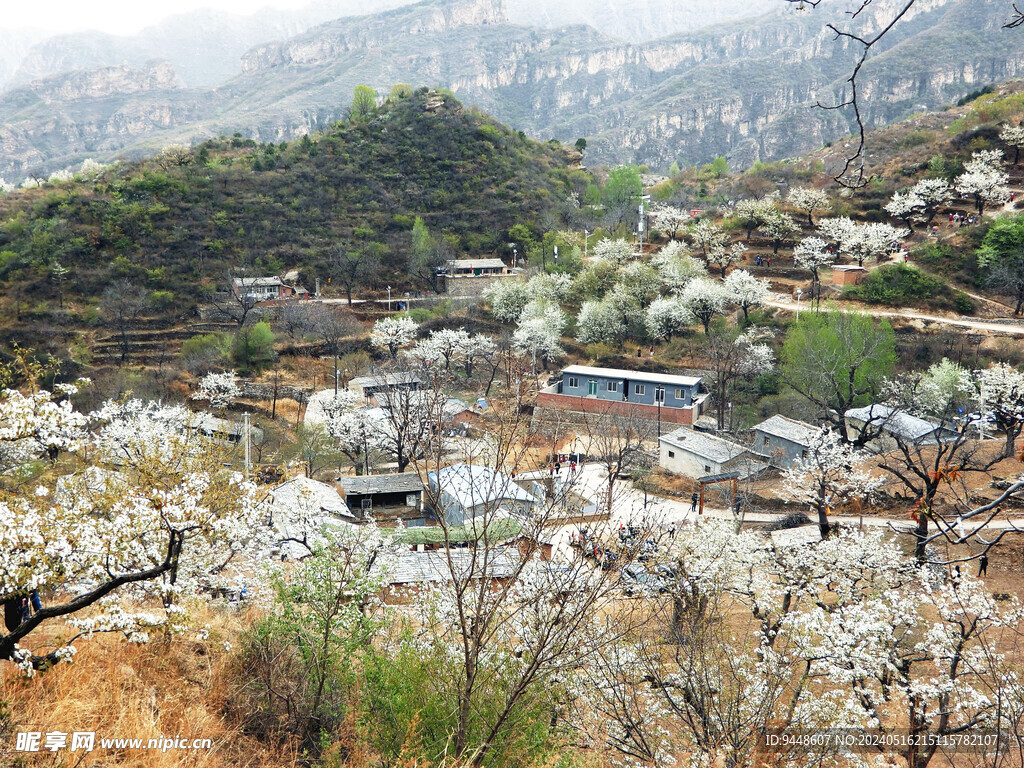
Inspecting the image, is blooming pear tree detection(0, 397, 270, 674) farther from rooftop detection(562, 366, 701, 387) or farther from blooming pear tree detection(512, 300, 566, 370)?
blooming pear tree detection(512, 300, 566, 370)

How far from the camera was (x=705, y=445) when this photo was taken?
28.4 meters

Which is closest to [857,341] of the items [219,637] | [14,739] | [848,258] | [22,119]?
[848,258]

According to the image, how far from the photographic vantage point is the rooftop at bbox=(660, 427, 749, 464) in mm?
27453

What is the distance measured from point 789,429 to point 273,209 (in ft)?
153

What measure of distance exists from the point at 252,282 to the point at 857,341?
133 ft

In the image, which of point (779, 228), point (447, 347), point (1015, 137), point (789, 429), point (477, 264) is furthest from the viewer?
point (477, 264)

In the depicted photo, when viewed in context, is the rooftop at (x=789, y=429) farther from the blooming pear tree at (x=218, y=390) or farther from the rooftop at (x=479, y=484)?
the blooming pear tree at (x=218, y=390)

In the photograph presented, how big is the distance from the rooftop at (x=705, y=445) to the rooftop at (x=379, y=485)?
36.9 feet

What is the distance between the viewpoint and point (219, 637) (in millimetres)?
8398

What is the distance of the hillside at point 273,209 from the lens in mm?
→ 49562

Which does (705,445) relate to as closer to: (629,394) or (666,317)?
(629,394)

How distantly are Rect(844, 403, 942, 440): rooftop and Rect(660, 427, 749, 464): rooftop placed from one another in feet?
16.6

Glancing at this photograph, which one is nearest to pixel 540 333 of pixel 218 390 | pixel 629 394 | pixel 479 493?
pixel 629 394

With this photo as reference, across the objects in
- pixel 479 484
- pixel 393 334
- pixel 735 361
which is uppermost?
pixel 479 484
